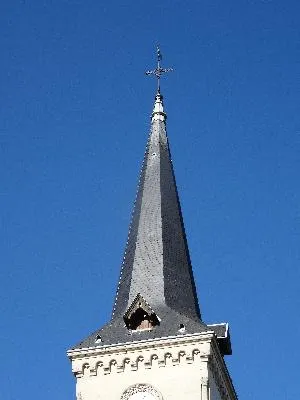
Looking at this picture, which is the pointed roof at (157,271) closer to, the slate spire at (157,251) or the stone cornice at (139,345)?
the slate spire at (157,251)

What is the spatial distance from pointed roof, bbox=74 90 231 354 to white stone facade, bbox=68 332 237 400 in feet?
0.98

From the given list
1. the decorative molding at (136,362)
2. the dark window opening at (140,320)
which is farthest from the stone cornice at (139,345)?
the dark window opening at (140,320)

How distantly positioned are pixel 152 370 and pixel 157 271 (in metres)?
3.15

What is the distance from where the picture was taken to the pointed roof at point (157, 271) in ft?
93.4

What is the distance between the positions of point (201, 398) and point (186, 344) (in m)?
1.50

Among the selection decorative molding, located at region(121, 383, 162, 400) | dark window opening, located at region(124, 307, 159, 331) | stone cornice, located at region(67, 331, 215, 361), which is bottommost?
decorative molding, located at region(121, 383, 162, 400)

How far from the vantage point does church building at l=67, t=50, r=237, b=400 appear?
89.8ft

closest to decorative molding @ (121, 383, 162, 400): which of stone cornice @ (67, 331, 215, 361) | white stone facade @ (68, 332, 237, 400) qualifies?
white stone facade @ (68, 332, 237, 400)

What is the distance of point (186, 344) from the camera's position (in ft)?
90.6

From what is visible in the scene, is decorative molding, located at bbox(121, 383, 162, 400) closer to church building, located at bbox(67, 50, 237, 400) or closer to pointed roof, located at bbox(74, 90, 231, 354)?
church building, located at bbox(67, 50, 237, 400)

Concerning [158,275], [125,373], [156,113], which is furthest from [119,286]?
[156,113]

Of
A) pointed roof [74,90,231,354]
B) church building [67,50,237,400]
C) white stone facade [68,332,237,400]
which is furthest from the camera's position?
pointed roof [74,90,231,354]

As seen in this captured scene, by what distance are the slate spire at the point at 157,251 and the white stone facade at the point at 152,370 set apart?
1287 mm

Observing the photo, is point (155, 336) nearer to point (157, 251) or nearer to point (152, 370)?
point (152, 370)
